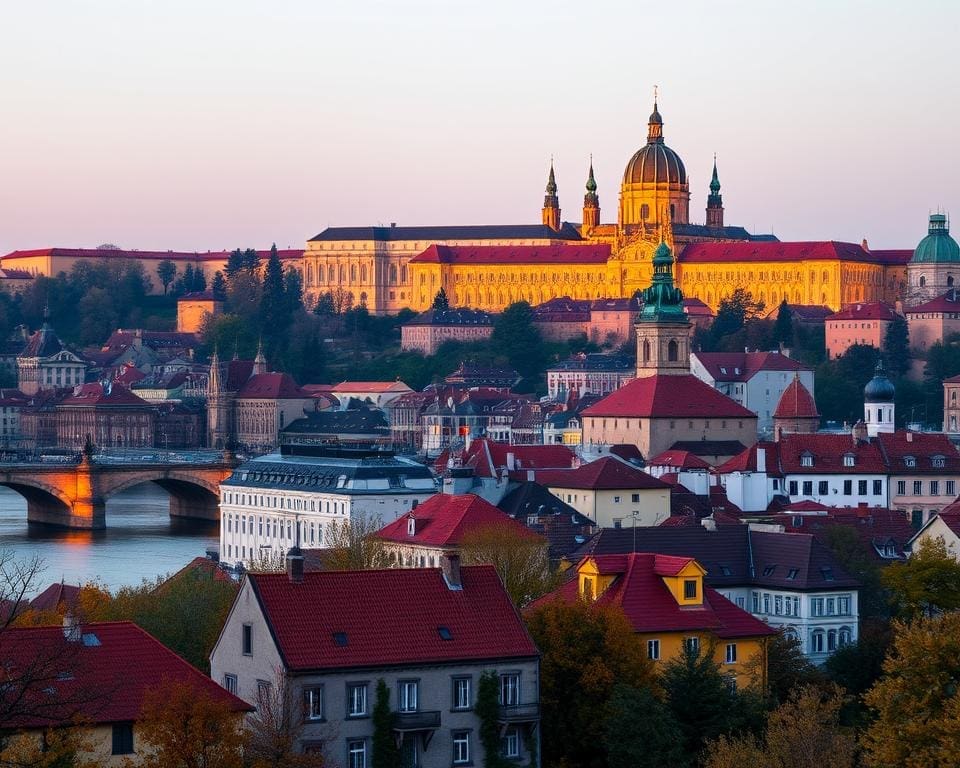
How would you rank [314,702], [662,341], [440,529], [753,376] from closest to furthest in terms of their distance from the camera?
[314,702] < [440,529] < [662,341] < [753,376]

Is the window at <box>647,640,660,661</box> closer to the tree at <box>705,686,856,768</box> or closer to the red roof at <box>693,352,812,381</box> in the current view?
the tree at <box>705,686,856,768</box>

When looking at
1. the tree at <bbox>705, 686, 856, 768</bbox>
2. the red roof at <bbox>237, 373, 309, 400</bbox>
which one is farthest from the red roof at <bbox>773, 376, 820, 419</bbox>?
the tree at <bbox>705, 686, 856, 768</bbox>

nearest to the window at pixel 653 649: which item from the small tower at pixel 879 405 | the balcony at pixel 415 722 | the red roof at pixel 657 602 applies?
the red roof at pixel 657 602

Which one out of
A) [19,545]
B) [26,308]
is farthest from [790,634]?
[26,308]

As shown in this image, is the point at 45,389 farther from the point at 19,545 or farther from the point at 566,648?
the point at 566,648

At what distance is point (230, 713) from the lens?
69.7ft

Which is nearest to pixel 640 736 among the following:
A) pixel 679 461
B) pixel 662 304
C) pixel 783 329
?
pixel 679 461

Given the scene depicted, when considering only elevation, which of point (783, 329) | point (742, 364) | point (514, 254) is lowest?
point (742, 364)

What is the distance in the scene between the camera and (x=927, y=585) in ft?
108

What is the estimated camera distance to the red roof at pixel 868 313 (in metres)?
109

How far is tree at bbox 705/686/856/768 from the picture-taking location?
873 inches

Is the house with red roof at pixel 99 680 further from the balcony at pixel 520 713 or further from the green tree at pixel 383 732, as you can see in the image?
the balcony at pixel 520 713

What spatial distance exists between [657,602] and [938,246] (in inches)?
3607

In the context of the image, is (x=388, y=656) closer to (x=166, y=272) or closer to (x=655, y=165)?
(x=655, y=165)
